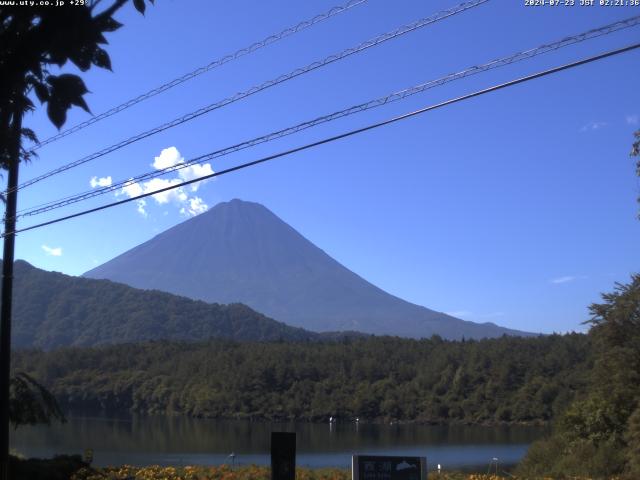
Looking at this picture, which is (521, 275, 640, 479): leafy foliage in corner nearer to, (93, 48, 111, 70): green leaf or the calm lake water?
the calm lake water

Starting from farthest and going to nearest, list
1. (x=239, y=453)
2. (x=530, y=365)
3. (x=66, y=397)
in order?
(x=66, y=397) → (x=530, y=365) → (x=239, y=453)

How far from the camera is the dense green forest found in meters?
76.7

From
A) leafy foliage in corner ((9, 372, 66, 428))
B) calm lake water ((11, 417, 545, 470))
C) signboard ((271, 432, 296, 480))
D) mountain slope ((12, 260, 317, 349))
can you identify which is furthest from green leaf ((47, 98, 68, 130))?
mountain slope ((12, 260, 317, 349))

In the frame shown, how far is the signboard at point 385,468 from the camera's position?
440 inches

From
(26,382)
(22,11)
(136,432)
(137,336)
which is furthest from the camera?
(137,336)

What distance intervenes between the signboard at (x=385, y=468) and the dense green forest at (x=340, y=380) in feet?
200

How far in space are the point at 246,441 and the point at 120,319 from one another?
139391mm

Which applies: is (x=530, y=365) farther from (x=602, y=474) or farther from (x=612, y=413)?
(x=602, y=474)

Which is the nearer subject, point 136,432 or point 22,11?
point 22,11

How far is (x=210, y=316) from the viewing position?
630 feet

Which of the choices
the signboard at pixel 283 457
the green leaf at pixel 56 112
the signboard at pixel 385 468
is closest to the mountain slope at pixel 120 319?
the signboard at pixel 283 457

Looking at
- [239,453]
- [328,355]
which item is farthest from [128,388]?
[239,453]

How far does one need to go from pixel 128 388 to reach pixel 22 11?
92247 mm

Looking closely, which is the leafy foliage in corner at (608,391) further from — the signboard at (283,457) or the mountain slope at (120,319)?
the mountain slope at (120,319)
